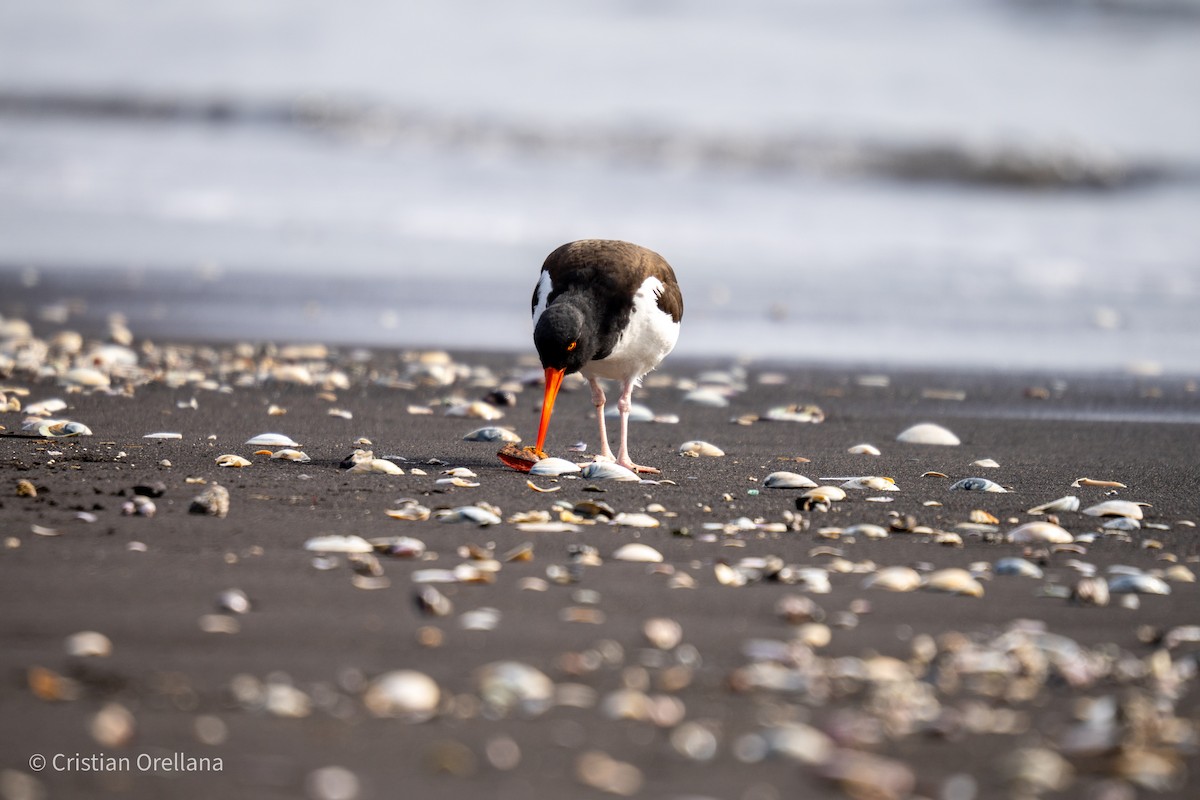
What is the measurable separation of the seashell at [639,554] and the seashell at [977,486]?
1.81 m

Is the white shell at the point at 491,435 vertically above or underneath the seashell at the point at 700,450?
underneath

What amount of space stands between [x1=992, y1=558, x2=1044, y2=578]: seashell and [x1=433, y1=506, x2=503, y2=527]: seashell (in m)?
1.64

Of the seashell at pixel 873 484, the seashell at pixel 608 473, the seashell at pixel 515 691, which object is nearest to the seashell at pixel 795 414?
the seashell at pixel 873 484

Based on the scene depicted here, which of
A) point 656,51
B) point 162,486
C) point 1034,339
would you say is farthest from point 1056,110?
point 162,486

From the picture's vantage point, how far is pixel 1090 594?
12.1 feet

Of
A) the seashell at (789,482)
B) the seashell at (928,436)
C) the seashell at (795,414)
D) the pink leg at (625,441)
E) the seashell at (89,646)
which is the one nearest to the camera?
the seashell at (89,646)

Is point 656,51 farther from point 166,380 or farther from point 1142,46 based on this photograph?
point 166,380

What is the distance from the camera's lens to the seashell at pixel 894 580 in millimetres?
3814

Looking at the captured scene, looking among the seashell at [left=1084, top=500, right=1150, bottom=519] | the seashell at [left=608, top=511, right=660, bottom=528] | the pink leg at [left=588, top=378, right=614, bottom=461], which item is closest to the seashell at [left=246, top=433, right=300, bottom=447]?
the pink leg at [left=588, top=378, right=614, bottom=461]

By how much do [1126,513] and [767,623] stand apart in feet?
6.61

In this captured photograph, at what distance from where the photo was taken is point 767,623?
347 centimetres

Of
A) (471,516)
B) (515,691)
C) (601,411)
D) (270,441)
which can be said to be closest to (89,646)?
(515,691)

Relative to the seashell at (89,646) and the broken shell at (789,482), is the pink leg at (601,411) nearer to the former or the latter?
the broken shell at (789,482)

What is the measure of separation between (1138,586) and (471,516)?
2.11m
